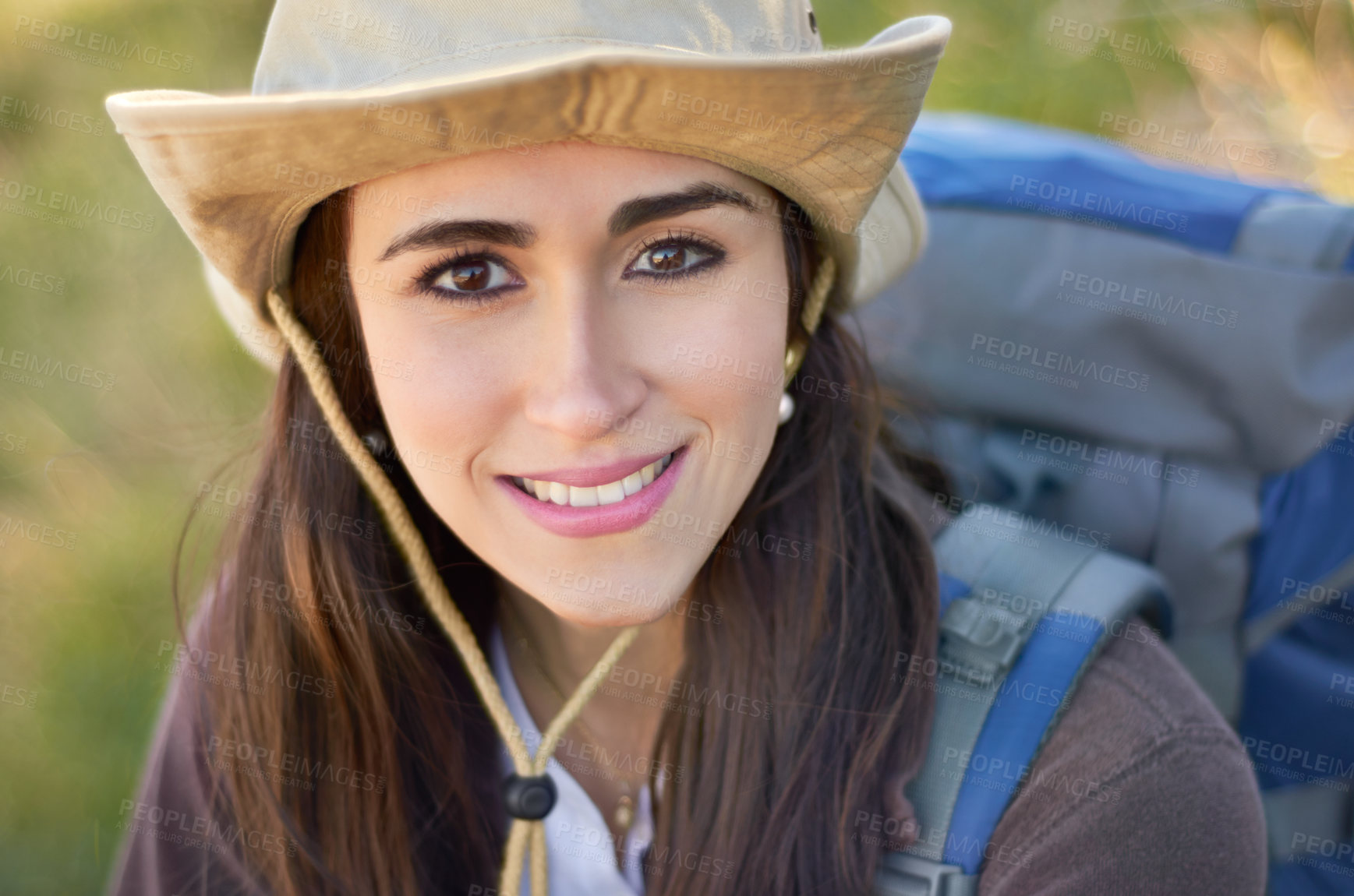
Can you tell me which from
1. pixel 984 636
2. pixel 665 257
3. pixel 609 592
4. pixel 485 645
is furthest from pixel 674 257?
pixel 485 645

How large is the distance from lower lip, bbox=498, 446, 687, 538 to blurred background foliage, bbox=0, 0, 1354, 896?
1600 millimetres

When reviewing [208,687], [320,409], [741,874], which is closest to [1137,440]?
[741,874]

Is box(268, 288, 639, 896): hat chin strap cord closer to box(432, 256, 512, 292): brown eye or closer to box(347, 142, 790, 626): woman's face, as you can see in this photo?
box(347, 142, 790, 626): woman's face

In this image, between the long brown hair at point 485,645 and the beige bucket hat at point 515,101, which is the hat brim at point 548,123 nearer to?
the beige bucket hat at point 515,101

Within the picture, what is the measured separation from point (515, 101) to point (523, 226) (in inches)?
6.4

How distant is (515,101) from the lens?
1060 mm

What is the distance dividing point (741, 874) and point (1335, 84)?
328 cm

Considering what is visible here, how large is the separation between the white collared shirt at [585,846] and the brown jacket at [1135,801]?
0.54 m

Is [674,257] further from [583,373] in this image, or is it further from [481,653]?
[481,653]

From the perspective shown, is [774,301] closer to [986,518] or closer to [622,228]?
[622,228]

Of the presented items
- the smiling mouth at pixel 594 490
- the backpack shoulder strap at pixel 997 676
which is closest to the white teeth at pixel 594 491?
the smiling mouth at pixel 594 490

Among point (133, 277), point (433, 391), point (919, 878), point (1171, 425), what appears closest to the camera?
point (433, 391)

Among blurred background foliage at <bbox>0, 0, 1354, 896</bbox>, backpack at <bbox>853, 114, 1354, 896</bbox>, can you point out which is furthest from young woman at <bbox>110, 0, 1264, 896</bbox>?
blurred background foliage at <bbox>0, 0, 1354, 896</bbox>

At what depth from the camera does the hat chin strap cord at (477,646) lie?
1506 millimetres
